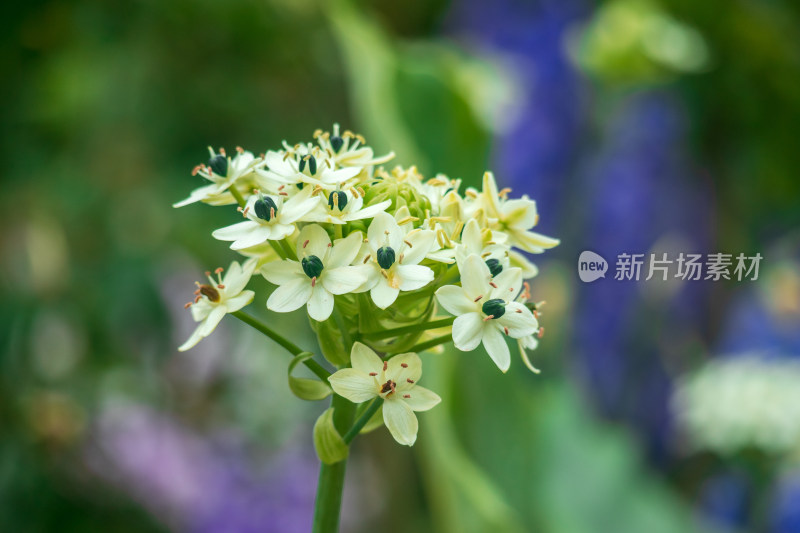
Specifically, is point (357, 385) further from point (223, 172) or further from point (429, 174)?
point (429, 174)

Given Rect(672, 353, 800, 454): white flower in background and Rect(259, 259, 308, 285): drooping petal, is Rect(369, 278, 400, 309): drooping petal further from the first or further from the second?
Rect(672, 353, 800, 454): white flower in background

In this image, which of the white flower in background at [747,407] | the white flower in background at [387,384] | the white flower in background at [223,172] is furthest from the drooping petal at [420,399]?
the white flower in background at [747,407]

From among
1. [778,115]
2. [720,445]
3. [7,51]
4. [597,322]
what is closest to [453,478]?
[720,445]

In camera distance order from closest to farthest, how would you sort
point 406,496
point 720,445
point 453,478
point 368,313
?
point 368,313
point 453,478
point 720,445
point 406,496

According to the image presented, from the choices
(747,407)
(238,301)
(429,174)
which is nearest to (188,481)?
(429,174)

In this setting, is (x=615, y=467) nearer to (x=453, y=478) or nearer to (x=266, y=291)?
(x=453, y=478)

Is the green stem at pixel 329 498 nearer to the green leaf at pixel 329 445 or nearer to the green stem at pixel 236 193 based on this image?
the green leaf at pixel 329 445
